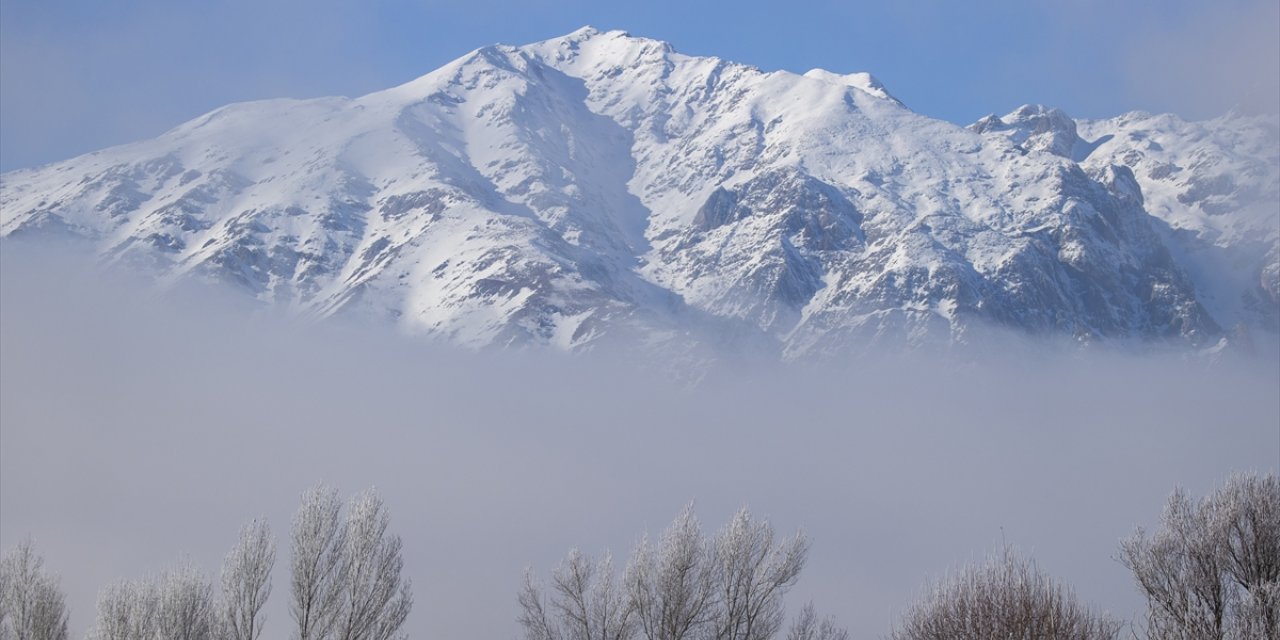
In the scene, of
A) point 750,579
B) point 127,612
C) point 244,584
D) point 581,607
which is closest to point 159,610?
point 127,612

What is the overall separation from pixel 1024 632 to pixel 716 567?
28.0m

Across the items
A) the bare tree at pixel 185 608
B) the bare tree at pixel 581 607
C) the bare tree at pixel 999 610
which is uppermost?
the bare tree at pixel 581 607

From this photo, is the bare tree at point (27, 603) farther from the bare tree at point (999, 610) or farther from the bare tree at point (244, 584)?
the bare tree at point (999, 610)

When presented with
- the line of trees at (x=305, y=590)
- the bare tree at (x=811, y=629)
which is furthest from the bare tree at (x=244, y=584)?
the bare tree at (x=811, y=629)

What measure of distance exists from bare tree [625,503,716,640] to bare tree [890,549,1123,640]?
18.7 m

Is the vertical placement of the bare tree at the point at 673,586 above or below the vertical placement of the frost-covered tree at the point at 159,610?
Result: above

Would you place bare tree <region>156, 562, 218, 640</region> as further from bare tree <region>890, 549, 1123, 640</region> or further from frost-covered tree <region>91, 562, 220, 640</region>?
bare tree <region>890, 549, 1123, 640</region>

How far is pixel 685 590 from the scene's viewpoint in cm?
6725

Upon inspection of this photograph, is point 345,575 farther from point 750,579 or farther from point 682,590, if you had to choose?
point 750,579

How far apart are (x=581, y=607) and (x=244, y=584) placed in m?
18.4

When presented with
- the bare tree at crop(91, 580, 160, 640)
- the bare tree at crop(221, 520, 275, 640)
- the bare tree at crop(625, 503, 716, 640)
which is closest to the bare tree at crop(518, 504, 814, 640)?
the bare tree at crop(625, 503, 716, 640)

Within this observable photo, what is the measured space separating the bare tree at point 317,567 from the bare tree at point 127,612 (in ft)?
23.2

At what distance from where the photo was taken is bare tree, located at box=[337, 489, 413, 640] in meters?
62.6

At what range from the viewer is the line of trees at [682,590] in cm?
4641
